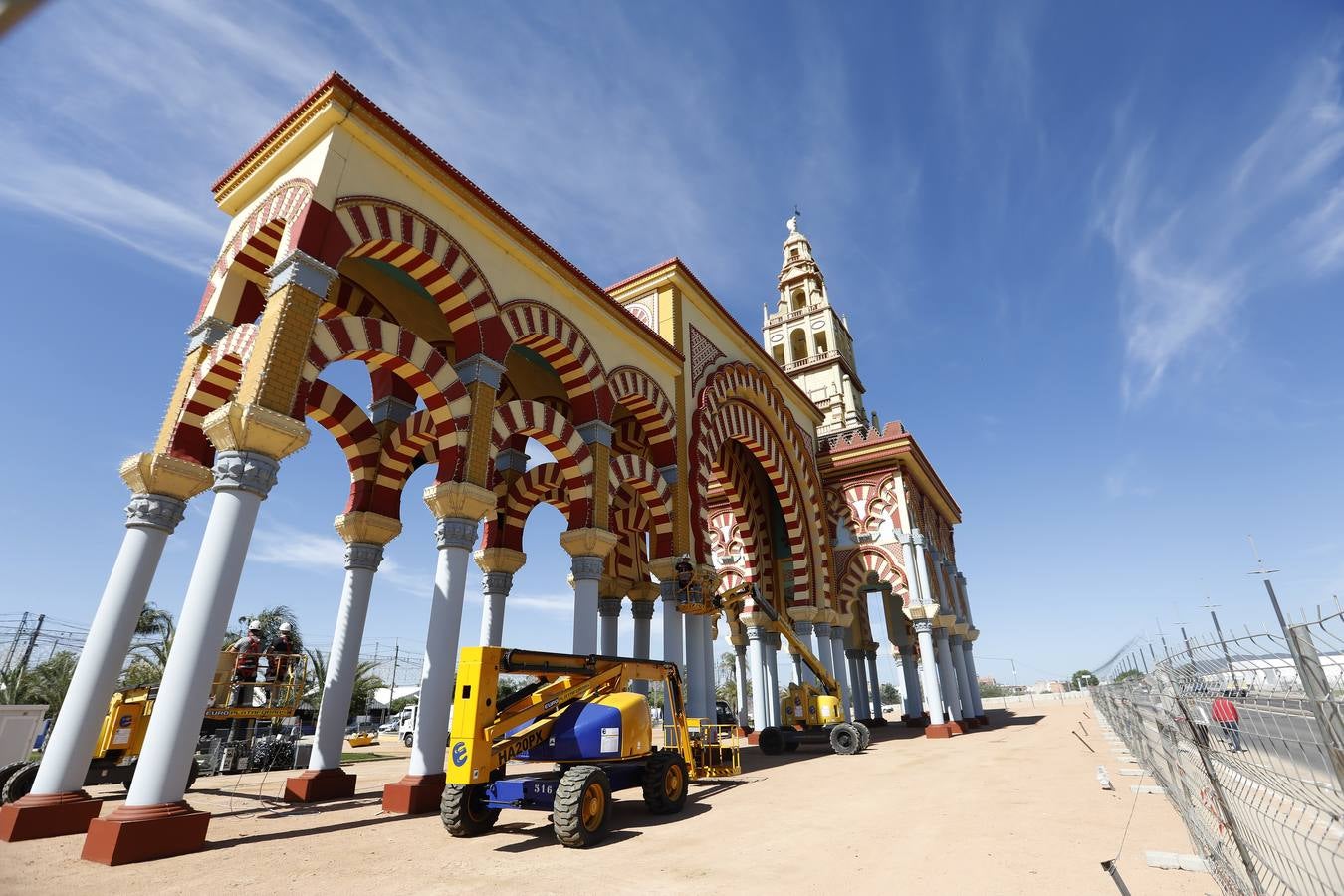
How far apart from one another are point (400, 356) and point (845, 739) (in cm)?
1190

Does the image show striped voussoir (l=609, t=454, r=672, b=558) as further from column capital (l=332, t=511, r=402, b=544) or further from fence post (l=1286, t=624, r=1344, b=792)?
fence post (l=1286, t=624, r=1344, b=792)

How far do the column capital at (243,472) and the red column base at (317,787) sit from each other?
15.3 ft

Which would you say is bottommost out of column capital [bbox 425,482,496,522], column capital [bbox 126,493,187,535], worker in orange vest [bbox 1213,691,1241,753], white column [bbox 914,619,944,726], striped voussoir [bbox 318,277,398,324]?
worker in orange vest [bbox 1213,691,1241,753]

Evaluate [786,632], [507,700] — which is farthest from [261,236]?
[786,632]

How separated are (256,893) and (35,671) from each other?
2780cm

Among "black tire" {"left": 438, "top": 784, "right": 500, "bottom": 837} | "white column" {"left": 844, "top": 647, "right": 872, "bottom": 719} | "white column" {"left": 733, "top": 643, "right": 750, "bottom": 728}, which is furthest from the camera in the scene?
"white column" {"left": 844, "top": 647, "right": 872, "bottom": 719}

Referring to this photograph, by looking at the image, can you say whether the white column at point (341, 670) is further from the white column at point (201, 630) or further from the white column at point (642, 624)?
the white column at point (642, 624)

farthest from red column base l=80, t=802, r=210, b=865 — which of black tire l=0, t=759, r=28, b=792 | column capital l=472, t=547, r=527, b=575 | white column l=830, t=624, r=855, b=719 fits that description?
white column l=830, t=624, r=855, b=719

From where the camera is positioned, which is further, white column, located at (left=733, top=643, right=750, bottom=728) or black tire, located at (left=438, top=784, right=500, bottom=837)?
white column, located at (left=733, top=643, right=750, bottom=728)

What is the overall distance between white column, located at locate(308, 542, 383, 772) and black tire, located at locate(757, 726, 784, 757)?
947 centimetres

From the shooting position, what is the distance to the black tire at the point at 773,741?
15.0 meters

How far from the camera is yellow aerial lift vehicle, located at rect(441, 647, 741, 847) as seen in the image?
6203 millimetres

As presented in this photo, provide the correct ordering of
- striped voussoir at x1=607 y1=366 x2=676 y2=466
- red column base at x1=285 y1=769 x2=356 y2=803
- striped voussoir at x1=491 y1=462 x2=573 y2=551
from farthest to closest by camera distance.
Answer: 1. striped voussoir at x1=607 y1=366 x2=676 y2=466
2. striped voussoir at x1=491 y1=462 x2=573 y2=551
3. red column base at x1=285 y1=769 x2=356 y2=803

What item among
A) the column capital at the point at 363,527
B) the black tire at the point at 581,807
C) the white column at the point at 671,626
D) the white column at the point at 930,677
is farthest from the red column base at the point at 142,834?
the white column at the point at 930,677
